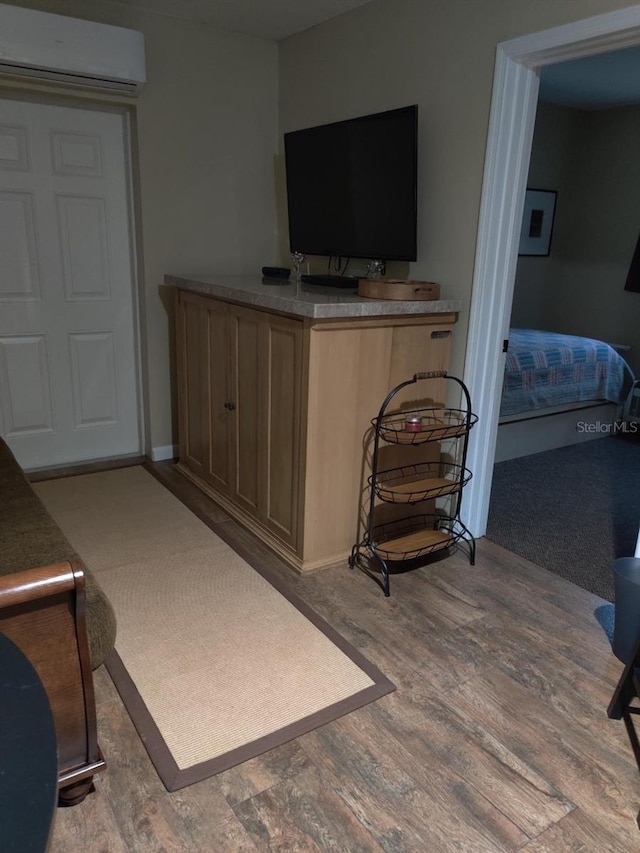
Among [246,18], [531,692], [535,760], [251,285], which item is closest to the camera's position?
[535,760]

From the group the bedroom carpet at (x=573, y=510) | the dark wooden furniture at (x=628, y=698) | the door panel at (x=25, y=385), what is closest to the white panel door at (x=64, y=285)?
the door panel at (x=25, y=385)

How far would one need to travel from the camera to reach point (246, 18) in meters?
3.19

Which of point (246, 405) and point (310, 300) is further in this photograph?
point (246, 405)

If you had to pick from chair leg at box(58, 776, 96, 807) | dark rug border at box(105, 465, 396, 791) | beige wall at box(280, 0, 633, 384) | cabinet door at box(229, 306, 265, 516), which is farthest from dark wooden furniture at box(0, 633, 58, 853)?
beige wall at box(280, 0, 633, 384)

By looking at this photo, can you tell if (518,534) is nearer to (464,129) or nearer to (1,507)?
(464,129)

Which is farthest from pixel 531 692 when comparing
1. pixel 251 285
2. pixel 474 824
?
pixel 251 285

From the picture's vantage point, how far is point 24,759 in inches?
28.6

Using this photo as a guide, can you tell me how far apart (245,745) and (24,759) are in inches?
43.1

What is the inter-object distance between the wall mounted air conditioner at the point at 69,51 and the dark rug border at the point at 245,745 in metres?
2.61

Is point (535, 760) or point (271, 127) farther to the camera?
point (271, 127)

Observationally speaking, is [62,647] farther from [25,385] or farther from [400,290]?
[25,385]

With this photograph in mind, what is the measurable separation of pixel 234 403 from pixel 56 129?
1.76 metres

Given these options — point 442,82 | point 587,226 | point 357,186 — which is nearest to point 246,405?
point 357,186

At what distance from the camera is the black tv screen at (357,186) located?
2.67 metres
